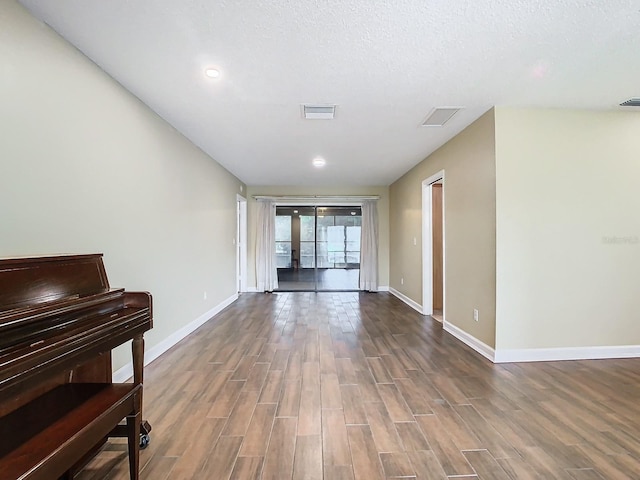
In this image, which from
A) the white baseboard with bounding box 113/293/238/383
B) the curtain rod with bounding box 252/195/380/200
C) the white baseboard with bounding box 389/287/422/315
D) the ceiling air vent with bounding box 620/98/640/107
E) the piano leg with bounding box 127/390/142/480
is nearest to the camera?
the piano leg with bounding box 127/390/142/480

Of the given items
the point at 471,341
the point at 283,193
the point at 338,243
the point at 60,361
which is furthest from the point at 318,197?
the point at 60,361

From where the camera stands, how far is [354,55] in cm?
202

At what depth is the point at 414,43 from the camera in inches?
74.7

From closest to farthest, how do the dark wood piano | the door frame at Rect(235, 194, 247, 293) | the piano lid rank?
the dark wood piano
the piano lid
the door frame at Rect(235, 194, 247, 293)

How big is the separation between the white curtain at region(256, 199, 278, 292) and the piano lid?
16.6 feet

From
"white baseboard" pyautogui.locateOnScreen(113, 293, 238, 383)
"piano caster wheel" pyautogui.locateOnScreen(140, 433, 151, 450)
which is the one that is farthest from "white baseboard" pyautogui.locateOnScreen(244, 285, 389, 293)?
"piano caster wheel" pyautogui.locateOnScreen(140, 433, 151, 450)

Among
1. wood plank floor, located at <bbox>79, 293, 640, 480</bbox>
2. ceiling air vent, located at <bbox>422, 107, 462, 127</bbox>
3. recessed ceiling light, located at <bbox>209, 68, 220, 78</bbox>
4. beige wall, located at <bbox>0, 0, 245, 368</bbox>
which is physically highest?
recessed ceiling light, located at <bbox>209, 68, 220, 78</bbox>

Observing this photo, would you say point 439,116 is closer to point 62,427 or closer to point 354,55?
point 354,55

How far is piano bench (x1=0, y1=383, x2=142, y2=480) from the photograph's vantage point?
981mm

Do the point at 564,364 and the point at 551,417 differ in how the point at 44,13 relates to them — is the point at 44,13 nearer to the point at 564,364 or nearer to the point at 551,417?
the point at 551,417

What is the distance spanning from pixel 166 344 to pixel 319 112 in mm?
2866

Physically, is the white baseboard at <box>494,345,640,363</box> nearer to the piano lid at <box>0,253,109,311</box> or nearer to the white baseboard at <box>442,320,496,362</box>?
the white baseboard at <box>442,320,496,362</box>

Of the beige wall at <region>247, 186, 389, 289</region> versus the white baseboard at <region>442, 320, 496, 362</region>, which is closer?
the white baseboard at <region>442, 320, 496, 362</region>

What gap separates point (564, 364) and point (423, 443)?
2049 mm
